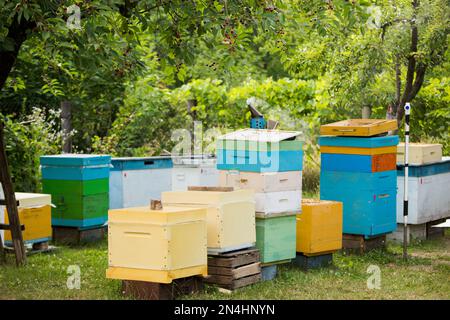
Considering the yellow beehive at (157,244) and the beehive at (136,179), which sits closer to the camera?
the yellow beehive at (157,244)

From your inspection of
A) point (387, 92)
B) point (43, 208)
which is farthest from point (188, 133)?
point (43, 208)

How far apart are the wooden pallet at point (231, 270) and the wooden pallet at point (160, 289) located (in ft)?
0.52

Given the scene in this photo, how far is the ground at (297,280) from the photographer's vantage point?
6941 mm

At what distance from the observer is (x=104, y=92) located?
14570 millimetres

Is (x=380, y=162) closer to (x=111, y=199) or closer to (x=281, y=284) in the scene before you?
(x=281, y=284)

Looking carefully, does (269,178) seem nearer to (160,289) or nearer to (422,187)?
(160,289)

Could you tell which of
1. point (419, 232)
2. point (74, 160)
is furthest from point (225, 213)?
point (419, 232)

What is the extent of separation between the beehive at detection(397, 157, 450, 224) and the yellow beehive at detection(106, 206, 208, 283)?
3.89 metres

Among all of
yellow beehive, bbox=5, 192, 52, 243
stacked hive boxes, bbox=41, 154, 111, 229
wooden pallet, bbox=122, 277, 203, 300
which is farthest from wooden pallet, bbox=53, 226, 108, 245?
wooden pallet, bbox=122, 277, 203, 300

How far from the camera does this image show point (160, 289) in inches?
258

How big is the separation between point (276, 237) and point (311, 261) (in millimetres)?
794

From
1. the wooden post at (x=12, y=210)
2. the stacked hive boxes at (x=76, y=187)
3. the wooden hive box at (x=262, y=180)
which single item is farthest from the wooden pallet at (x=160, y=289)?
the stacked hive boxes at (x=76, y=187)

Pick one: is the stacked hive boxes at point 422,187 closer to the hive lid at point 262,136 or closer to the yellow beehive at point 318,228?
the yellow beehive at point 318,228

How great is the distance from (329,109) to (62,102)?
181 inches
